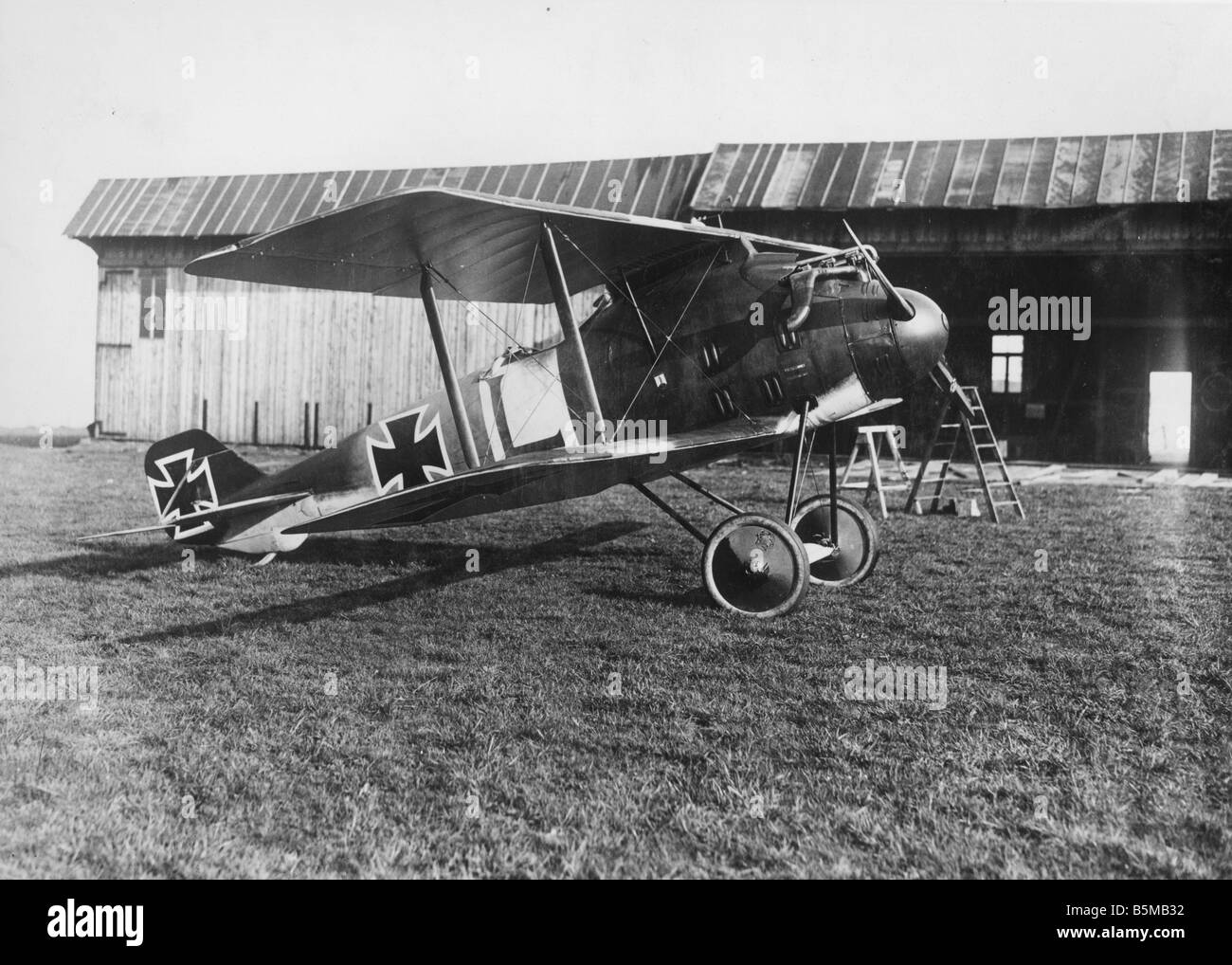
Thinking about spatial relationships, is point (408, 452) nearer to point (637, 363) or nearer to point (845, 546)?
point (637, 363)

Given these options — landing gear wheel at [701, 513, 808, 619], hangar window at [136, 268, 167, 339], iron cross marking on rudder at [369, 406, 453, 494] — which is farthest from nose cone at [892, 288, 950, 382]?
hangar window at [136, 268, 167, 339]

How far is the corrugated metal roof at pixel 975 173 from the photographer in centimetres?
1513

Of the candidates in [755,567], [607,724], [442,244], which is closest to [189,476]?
[442,244]

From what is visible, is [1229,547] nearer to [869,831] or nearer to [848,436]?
[869,831]

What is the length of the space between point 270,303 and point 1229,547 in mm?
18785

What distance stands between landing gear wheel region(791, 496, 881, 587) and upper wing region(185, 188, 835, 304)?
212cm

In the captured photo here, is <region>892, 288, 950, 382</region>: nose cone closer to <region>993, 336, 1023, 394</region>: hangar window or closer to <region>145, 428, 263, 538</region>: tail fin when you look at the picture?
<region>145, 428, 263, 538</region>: tail fin

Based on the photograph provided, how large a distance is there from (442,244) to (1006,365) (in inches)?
608

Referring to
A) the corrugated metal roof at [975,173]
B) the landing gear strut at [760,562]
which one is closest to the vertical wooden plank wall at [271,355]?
the corrugated metal roof at [975,173]

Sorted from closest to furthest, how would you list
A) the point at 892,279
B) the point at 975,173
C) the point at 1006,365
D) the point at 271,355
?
the point at 975,173 → the point at 892,279 → the point at 1006,365 → the point at 271,355

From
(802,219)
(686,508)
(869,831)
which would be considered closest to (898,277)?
(802,219)

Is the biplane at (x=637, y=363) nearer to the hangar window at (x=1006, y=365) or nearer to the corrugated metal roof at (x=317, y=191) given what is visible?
the corrugated metal roof at (x=317, y=191)

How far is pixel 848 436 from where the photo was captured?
18.4 m

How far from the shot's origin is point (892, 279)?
17.5 m
